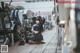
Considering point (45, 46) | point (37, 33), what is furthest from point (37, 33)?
point (45, 46)

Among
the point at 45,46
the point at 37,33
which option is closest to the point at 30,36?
the point at 37,33

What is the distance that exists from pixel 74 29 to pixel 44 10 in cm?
39

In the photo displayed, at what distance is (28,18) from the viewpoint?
2.70 meters

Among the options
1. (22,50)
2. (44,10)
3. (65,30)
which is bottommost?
(22,50)

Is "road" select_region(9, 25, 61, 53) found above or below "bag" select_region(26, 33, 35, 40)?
below

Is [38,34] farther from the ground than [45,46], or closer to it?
farther from the ground

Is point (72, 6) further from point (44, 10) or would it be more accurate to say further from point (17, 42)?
point (17, 42)

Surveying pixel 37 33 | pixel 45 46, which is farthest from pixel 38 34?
pixel 45 46

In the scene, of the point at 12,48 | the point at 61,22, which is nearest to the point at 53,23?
the point at 61,22

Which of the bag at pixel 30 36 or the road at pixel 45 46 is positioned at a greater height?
the bag at pixel 30 36

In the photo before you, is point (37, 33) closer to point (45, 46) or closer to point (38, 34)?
point (38, 34)

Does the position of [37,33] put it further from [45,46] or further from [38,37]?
[45,46]

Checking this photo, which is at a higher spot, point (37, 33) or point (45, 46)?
point (37, 33)

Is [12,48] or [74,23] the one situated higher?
[74,23]
